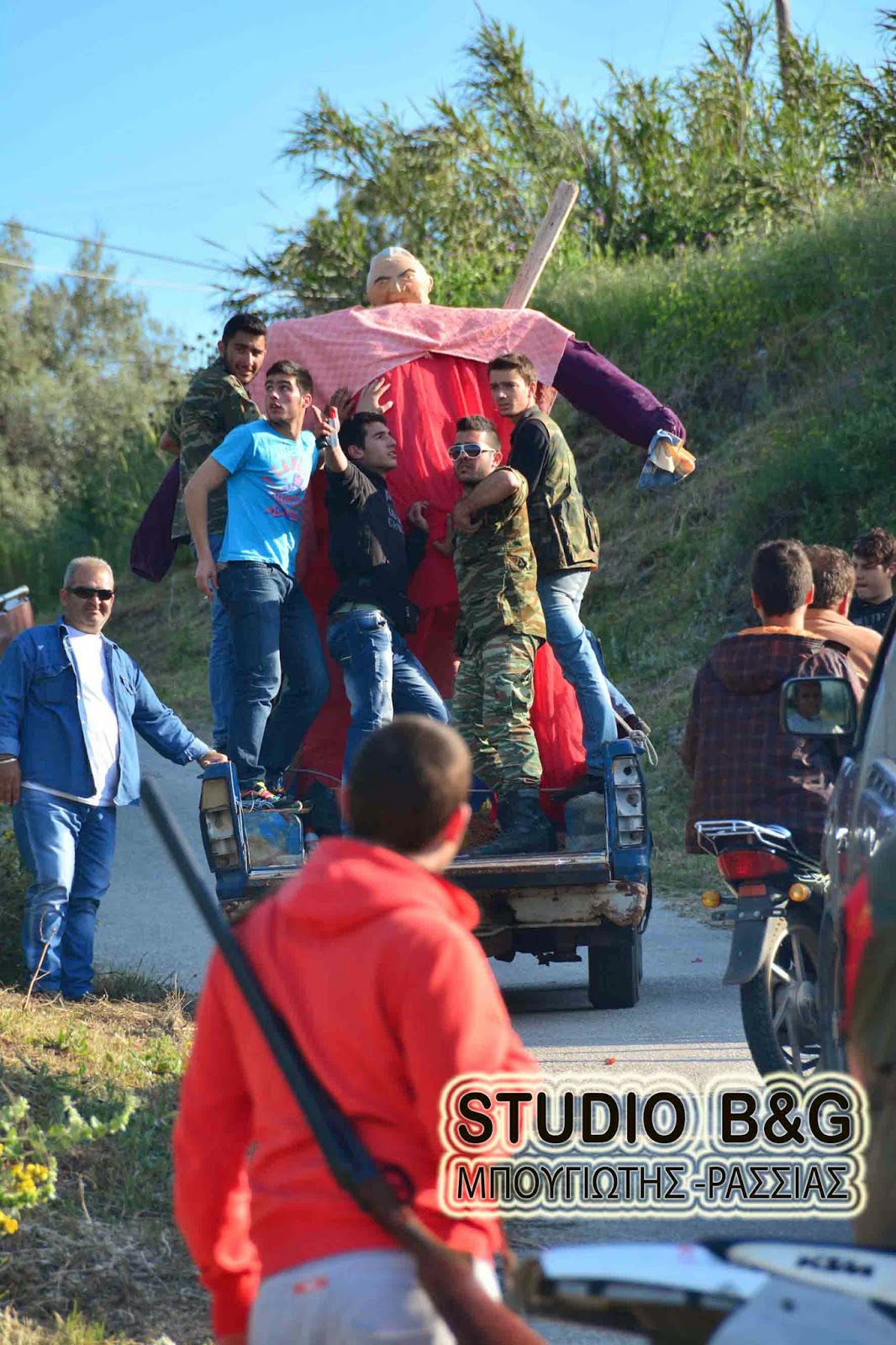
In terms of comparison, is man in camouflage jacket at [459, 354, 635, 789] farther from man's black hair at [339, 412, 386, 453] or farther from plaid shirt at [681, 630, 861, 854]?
plaid shirt at [681, 630, 861, 854]

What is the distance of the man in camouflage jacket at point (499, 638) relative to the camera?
24.1 feet

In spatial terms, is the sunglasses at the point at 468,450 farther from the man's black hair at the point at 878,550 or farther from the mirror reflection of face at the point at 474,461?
the man's black hair at the point at 878,550

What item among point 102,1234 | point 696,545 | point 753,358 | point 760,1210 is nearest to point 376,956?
point 102,1234

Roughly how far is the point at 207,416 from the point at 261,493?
2.55ft

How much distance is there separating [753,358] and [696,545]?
296 centimetres

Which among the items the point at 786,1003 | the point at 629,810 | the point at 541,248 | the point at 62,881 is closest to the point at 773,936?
the point at 786,1003

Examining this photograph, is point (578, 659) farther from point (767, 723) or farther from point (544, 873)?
point (767, 723)

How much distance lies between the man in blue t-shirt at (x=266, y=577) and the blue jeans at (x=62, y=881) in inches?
27.2

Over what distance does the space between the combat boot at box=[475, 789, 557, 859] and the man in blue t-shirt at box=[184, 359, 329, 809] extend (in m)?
1.01

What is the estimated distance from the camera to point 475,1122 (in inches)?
102

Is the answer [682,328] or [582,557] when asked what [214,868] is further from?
[682,328]

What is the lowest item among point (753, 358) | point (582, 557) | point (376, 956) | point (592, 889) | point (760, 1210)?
point (760, 1210)

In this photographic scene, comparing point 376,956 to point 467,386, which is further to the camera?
point 467,386

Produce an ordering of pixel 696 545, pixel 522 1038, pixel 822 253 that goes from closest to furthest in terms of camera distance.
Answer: pixel 522 1038
pixel 696 545
pixel 822 253
